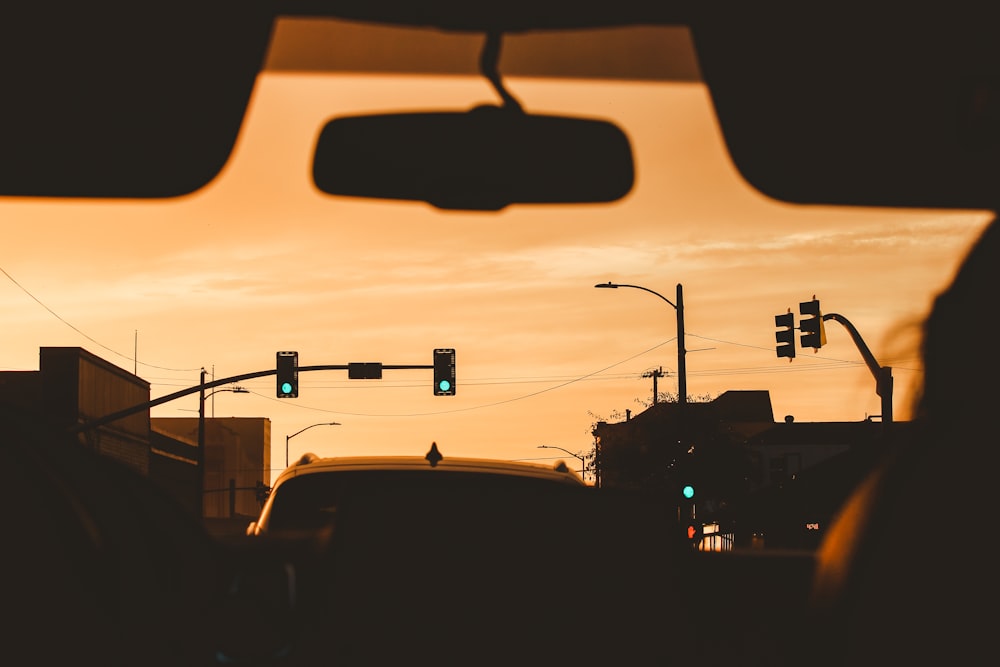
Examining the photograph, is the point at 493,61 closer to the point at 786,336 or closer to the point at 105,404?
the point at 786,336

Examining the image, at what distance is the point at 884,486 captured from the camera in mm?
2477

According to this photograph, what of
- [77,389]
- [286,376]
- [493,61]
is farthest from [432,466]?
[77,389]

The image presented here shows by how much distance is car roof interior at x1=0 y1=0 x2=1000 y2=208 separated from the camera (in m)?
4.40

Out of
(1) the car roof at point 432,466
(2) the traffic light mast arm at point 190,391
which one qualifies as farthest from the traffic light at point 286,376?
(1) the car roof at point 432,466

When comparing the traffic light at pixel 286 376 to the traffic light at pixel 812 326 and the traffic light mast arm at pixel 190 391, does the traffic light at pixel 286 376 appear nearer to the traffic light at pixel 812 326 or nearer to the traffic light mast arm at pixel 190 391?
the traffic light mast arm at pixel 190 391

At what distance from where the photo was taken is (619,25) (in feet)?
15.3

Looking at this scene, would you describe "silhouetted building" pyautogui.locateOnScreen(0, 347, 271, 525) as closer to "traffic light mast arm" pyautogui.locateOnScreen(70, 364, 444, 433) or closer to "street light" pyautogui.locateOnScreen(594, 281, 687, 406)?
"traffic light mast arm" pyautogui.locateOnScreen(70, 364, 444, 433)

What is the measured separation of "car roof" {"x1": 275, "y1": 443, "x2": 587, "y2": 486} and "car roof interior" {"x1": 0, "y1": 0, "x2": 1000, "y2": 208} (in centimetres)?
187

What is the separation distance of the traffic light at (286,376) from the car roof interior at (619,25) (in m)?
28.1

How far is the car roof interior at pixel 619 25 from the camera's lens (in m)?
4.40

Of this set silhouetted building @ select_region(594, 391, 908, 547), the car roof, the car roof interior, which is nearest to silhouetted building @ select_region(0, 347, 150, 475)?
silhouetted building @ select_region(594, 391, 908, 547)

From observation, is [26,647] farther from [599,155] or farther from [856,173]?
[856,173]

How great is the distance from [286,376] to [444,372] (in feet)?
11.0

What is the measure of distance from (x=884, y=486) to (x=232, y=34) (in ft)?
8.61
